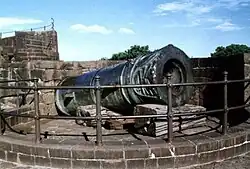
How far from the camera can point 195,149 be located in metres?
3.64

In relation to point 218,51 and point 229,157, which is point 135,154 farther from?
point 218,51

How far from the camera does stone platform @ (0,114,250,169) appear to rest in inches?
140

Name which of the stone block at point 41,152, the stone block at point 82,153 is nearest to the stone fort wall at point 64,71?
the stone block at point 41,152

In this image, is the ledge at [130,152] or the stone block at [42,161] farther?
the stone block at [42,161]

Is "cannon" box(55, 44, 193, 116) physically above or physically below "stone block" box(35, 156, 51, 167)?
above

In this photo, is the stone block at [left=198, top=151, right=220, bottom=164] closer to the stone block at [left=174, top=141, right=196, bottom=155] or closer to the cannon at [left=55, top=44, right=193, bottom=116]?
the stone block at [left=174, top=141, right=196, bottom=155]

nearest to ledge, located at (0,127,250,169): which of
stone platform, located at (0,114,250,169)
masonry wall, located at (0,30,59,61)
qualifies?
stone platform, located at (0,114,250,169)

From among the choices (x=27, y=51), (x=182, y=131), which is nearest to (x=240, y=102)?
(x=182, y=131)

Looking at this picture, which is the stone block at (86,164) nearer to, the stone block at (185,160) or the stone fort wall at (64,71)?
the stone block at (185,160)

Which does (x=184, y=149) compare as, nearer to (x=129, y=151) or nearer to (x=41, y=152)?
(x=129, y=151)

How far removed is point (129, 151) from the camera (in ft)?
11.6

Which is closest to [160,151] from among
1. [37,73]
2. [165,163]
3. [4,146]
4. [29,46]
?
[165,163]

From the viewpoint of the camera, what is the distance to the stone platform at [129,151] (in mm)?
3547

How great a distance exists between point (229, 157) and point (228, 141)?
0.19 metres
